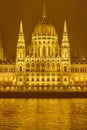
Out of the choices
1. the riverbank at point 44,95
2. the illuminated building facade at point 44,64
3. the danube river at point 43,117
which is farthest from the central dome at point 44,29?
the danube river at point 43,117

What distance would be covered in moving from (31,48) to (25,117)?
216ft

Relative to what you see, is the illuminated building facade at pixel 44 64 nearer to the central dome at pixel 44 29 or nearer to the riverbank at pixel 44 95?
the central dome at pixel 44 29

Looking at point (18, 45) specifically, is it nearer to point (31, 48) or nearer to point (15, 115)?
point (31, 48)

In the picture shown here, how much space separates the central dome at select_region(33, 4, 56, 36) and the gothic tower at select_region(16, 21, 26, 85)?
5635 millimetres

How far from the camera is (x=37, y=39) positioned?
125062mm

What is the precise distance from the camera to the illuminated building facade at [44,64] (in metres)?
117

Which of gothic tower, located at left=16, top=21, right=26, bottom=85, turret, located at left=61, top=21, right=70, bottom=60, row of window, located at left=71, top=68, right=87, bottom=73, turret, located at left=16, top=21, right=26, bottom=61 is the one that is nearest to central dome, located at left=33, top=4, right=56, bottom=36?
turret, located at left=61, top=21, right=70, bottom=60

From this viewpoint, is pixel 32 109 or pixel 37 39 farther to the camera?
pixel 37 39

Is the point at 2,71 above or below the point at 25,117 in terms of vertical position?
above

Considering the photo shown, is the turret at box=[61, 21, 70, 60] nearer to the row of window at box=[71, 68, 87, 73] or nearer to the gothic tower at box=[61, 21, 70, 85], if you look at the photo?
the gothic tower at box=[61, 21, 70, 85]

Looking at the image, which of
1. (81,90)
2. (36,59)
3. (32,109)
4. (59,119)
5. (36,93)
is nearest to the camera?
(59,119)

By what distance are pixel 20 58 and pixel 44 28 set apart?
9936 mm

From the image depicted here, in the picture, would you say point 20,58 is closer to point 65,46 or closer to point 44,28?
point 65,46

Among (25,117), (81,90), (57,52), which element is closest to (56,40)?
(57,52)
